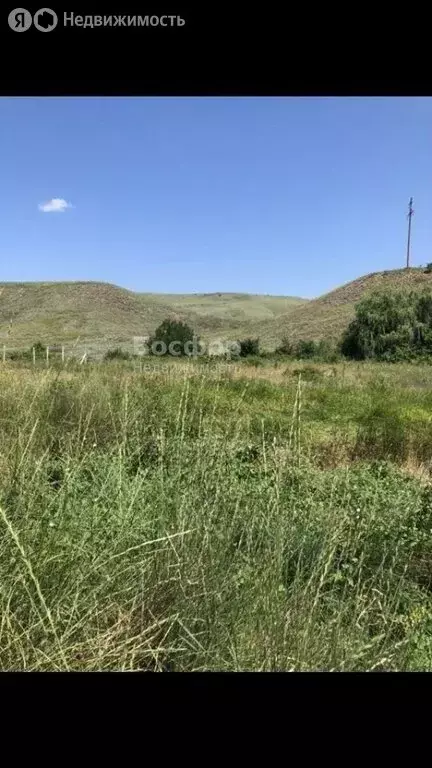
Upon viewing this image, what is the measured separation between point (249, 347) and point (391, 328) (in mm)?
2131

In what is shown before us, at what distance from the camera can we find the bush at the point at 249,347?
7.72 m

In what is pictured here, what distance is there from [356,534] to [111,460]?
817mm

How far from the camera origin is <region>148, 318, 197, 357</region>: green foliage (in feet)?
12.5

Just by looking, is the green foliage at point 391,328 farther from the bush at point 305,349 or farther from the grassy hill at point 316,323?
the bush at point 305,349

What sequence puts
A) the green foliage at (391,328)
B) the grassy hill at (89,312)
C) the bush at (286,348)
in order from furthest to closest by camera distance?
the bush at (286,348), the green foliage at (391,328), the grassy hill at (89,312)

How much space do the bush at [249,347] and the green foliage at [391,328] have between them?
4.15 feet
